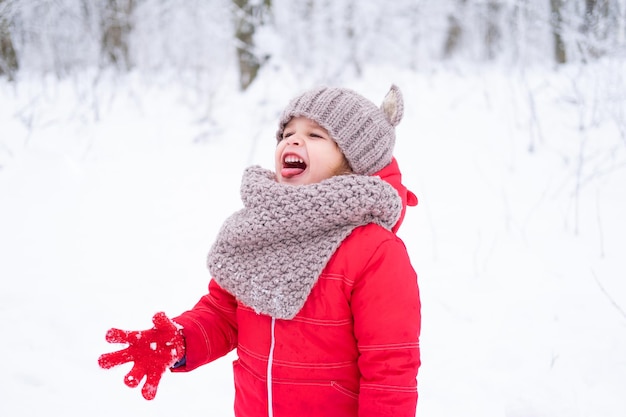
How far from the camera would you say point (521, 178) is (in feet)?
12.0

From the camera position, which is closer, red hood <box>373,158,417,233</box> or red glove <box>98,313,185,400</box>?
red glove <box>98,313,185,400</box>

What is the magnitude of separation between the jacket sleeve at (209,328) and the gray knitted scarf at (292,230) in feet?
0.55

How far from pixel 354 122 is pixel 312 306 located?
0.51 meters

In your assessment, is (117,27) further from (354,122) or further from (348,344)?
(348,344)

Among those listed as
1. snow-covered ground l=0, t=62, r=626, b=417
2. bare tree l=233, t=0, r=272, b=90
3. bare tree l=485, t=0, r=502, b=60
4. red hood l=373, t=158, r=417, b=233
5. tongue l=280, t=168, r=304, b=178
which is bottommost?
snow-covered ground l=0, t=62, r=626, b=417

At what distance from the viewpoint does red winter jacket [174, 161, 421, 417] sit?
38.4 inches

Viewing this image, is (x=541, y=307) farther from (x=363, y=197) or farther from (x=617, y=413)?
(x=363, y=197)

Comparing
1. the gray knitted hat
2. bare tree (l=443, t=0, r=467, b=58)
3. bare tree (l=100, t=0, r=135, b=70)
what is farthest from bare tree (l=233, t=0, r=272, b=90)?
bare tree (l=443, t=0, r=467, b=58)

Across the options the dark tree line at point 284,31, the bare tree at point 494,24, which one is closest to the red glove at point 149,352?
the dark tree line at point 284,31

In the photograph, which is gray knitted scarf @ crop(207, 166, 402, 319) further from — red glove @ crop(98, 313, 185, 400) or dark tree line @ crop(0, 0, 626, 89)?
dark tree line @ crop(0, 0, 626, 89)

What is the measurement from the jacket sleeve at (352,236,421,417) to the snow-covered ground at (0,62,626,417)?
2.67 feet

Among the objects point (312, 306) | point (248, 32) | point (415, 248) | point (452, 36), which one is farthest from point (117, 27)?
point (312, 306)

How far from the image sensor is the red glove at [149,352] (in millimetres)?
1040

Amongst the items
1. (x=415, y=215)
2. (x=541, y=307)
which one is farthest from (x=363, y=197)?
(x=415, y=215)
